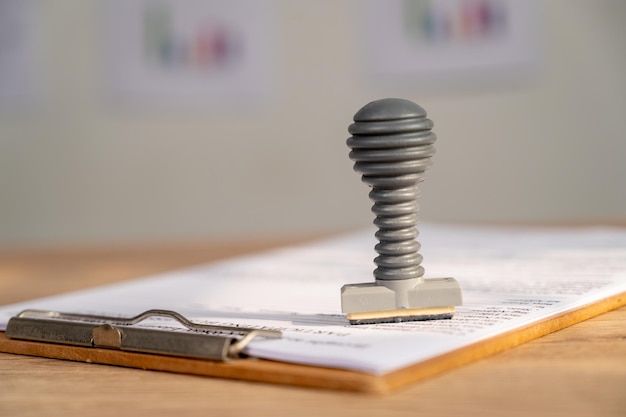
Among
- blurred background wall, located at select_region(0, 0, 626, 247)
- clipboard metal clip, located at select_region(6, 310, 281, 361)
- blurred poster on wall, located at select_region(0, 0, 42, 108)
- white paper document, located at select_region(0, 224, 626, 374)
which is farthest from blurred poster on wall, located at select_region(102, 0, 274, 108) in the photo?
clipboard metal clip, located at select_region(6, 310, 281, 361)

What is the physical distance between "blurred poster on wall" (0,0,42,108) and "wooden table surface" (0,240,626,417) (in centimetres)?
299

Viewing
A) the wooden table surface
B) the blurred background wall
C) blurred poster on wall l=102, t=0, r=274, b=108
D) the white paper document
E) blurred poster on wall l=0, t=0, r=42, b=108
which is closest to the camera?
the wooden table surface

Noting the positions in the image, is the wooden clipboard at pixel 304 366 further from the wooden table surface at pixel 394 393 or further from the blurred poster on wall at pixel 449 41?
the blurred poster on wall at pixel 449 41

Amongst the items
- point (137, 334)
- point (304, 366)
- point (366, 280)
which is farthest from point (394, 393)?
point (366, 280)

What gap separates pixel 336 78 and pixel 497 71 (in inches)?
21.6

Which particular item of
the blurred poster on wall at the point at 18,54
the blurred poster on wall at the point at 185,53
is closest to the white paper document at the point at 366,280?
the blurred poster on wall at the point at 185,53

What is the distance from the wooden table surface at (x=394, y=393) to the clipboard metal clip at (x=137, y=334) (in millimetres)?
18

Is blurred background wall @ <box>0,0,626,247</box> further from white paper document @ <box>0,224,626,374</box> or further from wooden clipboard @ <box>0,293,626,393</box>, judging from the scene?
wooden clipboard @ <box>0,293,626,393</box>

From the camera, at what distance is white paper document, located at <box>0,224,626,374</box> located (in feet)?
1.94

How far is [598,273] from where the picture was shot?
0.84m

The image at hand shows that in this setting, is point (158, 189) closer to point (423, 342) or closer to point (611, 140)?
point (611, 140)

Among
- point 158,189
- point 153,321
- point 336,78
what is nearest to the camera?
point 153,321

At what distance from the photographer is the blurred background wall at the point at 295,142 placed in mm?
2928

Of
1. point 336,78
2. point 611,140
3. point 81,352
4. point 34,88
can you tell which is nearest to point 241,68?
point 336,78
